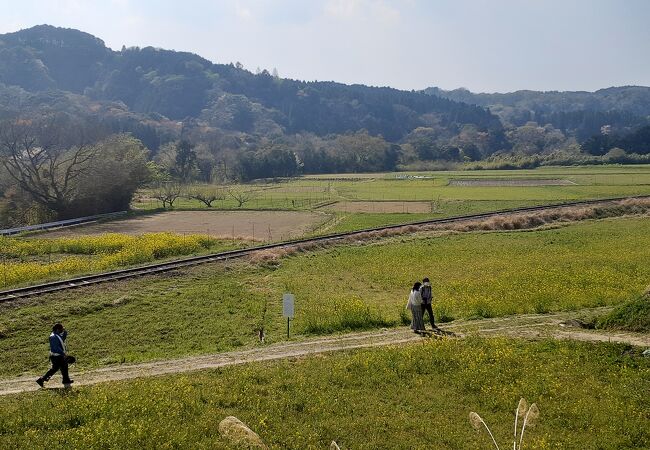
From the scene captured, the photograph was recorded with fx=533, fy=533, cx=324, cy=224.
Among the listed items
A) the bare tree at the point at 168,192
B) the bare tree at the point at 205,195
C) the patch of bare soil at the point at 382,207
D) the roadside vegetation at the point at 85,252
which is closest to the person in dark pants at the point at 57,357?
the roadside vegetation at the point at 85,252

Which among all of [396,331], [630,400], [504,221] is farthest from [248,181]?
[630,400]

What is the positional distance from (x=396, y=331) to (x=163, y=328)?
9.56m

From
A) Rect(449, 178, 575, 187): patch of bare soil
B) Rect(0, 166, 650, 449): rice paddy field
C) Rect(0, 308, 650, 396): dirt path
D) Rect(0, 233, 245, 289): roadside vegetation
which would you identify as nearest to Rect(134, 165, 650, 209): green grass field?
Rect(449, 178, 575, 187): patch of bare soil

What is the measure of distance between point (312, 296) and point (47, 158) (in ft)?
170

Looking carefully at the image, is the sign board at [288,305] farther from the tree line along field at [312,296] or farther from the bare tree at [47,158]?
the bare tree at [47,158]

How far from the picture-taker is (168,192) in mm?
78500

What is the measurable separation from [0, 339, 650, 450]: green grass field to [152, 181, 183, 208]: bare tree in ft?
221

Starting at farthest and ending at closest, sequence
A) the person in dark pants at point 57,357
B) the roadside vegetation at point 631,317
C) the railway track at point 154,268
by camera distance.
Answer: the railway track at point 154,268 → the roadside vegetation at point 631,317 → the person in dark pants at point 57,357

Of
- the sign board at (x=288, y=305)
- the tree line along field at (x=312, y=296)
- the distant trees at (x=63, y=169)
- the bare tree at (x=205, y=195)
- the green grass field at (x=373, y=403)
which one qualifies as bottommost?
the tree line along field at (x=312, y=296)

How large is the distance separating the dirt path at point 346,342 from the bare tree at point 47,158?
5092 cm

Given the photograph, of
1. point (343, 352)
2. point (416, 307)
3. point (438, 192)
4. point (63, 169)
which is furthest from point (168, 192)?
point (343, 352)

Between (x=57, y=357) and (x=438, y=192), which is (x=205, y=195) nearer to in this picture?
(x=438, y=192)

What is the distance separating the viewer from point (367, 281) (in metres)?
29.6

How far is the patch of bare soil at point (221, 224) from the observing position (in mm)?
50906
